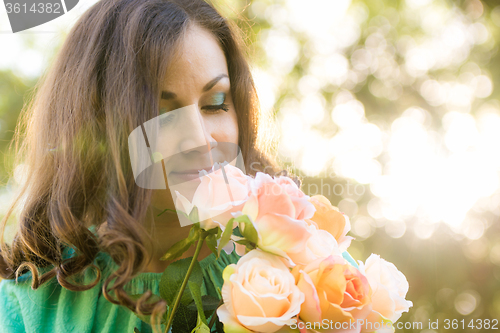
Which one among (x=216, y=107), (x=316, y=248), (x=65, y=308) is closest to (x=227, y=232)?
(x=316, y=248)

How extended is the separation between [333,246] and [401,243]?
3.48m

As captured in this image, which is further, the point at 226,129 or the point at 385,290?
the point at 226,129

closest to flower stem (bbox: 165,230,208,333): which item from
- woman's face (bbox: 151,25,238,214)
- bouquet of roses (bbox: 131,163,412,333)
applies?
bouquet of roses (bbox: 131,163,412,333)

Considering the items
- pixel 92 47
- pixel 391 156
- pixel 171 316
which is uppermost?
pixel 92 47

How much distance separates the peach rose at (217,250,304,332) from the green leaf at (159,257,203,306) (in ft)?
0.29

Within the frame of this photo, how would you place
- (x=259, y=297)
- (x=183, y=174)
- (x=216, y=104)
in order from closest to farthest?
(x=259, y=297) → (x=183, y=174) → (x=216, y=104)

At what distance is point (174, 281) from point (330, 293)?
24 centimetres

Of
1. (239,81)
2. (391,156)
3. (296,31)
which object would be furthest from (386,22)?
(239,81)

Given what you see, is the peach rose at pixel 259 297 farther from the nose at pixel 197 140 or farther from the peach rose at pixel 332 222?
the nose at pixel 197 140

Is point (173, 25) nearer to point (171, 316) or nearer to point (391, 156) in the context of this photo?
point (171, 316)

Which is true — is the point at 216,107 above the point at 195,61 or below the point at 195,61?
below

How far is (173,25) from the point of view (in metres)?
0.84

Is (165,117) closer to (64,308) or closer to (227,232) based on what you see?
(227,232)

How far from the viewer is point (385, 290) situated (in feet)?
1.75
